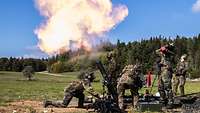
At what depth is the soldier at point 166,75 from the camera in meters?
21.8

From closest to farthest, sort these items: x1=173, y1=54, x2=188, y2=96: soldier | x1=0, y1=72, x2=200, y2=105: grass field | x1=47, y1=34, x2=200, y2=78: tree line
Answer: x1=47, y1=34, x2=200, y2=78: tree line → x1=173, y1=54, x2=188, y2=96: soldier → x1=0, y1=72, x2=200, y2=105: grass field

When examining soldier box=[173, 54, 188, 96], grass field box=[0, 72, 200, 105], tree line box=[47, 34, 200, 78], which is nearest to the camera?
tree line box=[47, 34, 200, 78]

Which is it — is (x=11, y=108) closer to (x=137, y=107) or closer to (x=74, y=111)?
(x=74, y=111)

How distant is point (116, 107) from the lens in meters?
19.4

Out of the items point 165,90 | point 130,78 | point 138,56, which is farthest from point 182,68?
point 138,56

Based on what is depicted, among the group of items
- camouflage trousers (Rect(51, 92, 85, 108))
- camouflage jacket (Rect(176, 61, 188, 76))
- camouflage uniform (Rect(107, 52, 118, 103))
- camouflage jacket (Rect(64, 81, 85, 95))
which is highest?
camouflage jacket (Rect(176, 61, 188, 76))

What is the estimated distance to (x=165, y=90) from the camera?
2200 centimetres

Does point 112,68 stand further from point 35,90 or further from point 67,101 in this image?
point 35,90

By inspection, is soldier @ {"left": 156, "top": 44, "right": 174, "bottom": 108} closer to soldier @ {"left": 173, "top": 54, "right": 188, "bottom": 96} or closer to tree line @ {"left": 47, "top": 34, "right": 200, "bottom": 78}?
tree line @ {"left": 47, "top": 34, "right": 200, "bottom": 78}

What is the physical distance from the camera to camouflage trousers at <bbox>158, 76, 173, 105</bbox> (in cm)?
2183

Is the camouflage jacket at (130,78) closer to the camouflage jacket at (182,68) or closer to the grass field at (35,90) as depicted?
the grass field at (35,90)

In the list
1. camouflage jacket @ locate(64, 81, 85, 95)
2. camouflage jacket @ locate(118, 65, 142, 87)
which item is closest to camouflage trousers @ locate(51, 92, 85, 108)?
camouflage jacket @ locate(64, 81, 85, 95)

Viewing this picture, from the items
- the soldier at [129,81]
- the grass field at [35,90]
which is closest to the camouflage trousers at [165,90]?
the soldier at [129,81]

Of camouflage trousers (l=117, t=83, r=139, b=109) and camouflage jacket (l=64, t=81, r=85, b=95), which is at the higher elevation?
camouflage jacket (l=64, t=81, r=85, b=95)
